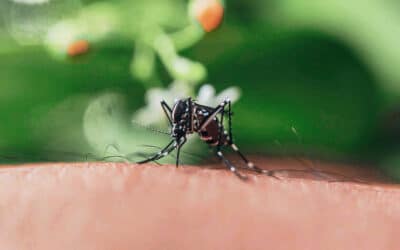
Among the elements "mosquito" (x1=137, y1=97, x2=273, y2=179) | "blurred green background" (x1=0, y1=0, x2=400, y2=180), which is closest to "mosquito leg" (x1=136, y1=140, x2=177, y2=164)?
"mosquito" (x1=137, y1=97, x2=273, y2=179)

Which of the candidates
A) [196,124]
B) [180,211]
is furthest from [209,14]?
[180,211]

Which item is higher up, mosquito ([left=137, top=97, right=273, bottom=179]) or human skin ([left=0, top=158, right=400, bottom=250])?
mosquito ([left=137, top=97, right=273, bottom=179])

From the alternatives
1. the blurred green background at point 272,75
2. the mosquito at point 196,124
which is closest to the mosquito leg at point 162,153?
the mosquito at point 196,124

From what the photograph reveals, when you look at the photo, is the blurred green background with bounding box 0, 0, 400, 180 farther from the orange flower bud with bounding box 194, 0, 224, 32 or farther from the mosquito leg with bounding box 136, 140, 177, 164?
the mosquito leg with bounding box 136, 140, 177, 164

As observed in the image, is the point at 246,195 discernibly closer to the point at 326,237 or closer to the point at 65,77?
the point at 326,237

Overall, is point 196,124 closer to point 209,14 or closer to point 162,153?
point 162,153

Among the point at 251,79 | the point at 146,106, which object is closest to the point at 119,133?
the point at 146,106
